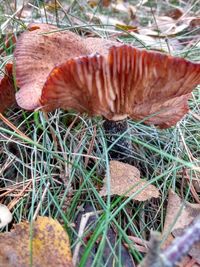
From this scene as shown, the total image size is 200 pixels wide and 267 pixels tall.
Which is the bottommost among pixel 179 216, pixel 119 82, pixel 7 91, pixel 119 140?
pixel 179 216

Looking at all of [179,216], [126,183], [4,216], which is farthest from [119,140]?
[4,216]

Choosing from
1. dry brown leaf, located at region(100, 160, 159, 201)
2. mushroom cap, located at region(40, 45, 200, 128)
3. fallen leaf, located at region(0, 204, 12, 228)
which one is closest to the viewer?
mushroom cap, located at region(40, 45, 200, 128)

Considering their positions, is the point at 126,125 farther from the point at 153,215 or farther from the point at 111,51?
the point at 111,51

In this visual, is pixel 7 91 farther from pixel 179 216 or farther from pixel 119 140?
pixel 179 216

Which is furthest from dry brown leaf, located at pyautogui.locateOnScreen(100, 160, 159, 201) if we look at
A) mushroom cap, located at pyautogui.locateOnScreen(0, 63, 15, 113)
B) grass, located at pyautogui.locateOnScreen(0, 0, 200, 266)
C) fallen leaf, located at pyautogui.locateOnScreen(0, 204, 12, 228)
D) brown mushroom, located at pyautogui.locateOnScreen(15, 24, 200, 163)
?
mushroom cap, located at pyautogui.locateOnScreen(0, 63, 15, 113)

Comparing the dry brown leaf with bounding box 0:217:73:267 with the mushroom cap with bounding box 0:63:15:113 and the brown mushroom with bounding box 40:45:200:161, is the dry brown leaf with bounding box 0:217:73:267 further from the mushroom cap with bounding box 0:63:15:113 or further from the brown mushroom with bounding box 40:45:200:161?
the mushroom cap with bounding box 0:63:15:113

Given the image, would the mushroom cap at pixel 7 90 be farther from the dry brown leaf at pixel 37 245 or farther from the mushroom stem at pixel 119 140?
the dry brown leaf at pixel 37 245

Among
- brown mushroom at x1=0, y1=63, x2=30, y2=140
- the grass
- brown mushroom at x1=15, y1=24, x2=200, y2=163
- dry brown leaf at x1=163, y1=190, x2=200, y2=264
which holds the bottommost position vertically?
dry brown leaf at x1=163, y1=190, x2=200, y2=264
